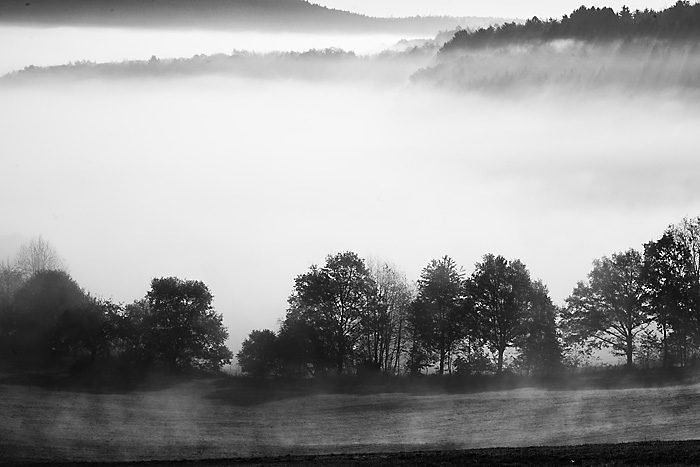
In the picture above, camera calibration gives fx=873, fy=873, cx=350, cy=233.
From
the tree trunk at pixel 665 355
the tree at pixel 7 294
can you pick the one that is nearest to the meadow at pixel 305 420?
the tree trunk at pixel 665 355

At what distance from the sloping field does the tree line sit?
792cm

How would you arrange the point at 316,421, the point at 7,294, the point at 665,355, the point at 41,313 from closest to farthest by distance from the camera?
1. the point at 316,421
2. the point at 665,355
3. the point at 41,313
4. the point at 7,294

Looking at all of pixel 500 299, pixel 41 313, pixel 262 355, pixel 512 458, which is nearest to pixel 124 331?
pixel 41 313

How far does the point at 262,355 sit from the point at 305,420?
17425mm

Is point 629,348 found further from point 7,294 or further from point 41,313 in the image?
point 7,294

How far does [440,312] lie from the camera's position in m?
83.0

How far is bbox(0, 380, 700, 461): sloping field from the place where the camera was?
50.2 meters

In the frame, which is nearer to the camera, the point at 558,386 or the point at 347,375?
the point at 558,386

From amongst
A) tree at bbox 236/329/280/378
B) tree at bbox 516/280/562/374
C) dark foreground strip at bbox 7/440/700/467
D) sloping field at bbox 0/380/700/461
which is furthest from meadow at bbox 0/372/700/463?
tree at bbox 516/280/562/374

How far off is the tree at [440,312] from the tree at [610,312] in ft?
33.5

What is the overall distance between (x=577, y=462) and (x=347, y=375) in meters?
45.6

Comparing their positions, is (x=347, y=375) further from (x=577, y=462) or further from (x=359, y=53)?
(x=359, y=53)

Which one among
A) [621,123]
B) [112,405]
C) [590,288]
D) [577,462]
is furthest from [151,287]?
[621,123]

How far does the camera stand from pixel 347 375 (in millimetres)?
79875
